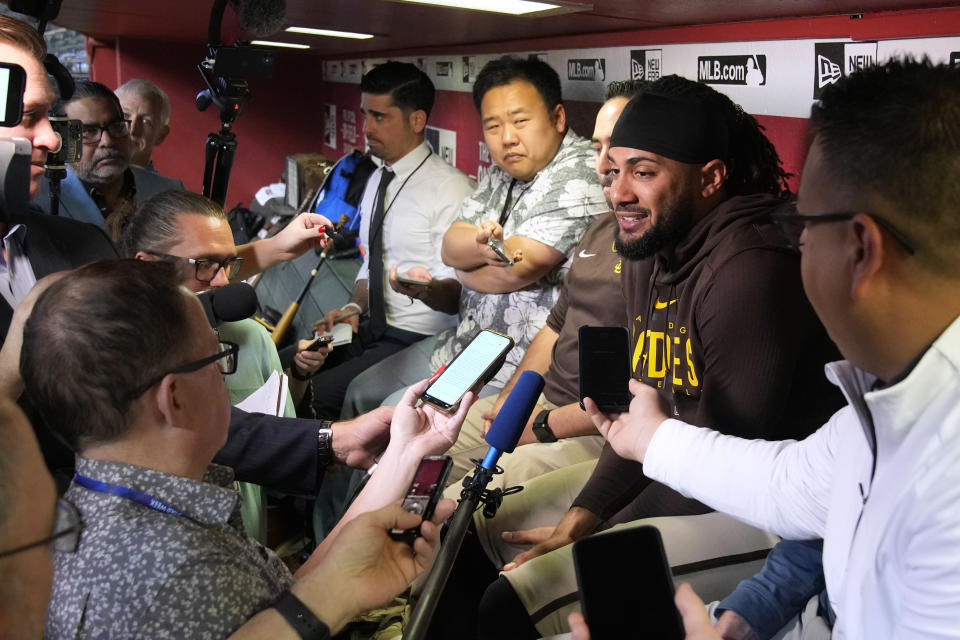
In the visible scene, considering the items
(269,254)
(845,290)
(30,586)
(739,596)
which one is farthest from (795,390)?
(269,254)

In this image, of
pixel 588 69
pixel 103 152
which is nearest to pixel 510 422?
pixel 588 69

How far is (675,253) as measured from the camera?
73.2 inches

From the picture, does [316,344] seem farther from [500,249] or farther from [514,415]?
[514,415]

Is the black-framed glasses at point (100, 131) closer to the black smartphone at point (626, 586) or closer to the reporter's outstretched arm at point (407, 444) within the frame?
the reporter's outstretched arm at point (407, 444)

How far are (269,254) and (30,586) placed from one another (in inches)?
93.7

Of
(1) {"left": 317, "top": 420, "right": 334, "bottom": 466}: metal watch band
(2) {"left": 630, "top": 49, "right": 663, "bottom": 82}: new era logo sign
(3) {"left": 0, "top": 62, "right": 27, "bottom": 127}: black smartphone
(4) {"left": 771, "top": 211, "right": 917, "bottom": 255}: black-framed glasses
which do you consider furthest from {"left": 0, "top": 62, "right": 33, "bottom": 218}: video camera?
(2) {"left": 630, "top": 49, "right": 663, "bottom": 82}: new era logo sign

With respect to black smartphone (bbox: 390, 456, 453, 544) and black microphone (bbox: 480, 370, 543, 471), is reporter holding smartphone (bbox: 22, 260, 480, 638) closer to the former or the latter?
black smartphone (bbox: 390, 456, 453, 544)

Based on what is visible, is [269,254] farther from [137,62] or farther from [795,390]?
[137,62]

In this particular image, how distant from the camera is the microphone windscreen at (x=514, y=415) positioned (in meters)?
1.29

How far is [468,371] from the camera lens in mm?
1575

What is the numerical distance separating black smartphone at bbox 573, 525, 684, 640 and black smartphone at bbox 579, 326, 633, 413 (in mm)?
423

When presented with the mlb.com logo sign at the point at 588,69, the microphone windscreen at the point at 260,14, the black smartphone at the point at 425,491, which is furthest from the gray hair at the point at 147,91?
the black smartphone at the point at 425,491

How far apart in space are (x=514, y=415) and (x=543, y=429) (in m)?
0.98

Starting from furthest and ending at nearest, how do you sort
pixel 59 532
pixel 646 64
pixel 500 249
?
pixel 646 64 → pixel 500 249 → pixel 59 532
